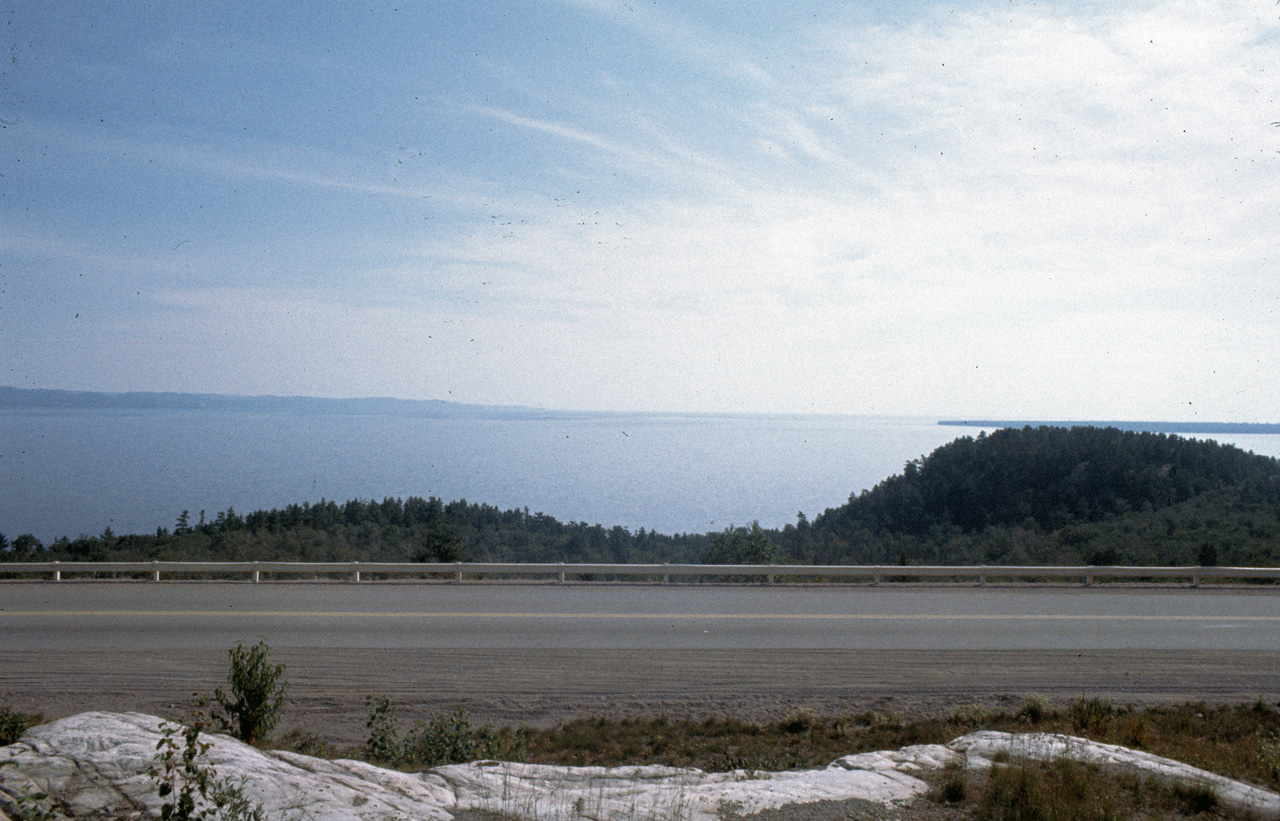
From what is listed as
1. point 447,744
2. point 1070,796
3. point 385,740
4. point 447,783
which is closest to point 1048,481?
point 1070,796

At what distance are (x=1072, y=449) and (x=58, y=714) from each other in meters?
76.3

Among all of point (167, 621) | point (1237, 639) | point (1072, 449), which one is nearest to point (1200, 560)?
point (1237, 639)

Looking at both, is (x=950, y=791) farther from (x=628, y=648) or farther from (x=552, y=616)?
(x=552, y=616)

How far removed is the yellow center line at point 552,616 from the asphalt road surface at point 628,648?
0.09 meters

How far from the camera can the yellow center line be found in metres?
14.0

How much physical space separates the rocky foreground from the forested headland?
83.0 ft

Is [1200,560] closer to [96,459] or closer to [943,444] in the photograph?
[943,444]

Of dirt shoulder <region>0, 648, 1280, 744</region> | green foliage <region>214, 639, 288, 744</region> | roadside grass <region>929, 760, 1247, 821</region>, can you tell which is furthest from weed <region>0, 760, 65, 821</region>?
roadside grass <region>929, 760, 1247, 821</region>

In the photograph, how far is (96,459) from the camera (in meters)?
77.7

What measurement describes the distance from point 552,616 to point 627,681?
166 inches

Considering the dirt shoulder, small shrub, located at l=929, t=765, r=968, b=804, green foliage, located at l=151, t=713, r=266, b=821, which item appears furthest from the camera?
the dirt shoulder

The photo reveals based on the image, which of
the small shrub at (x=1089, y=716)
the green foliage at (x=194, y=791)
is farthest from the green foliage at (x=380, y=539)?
the green foliage at (x=194, y=791)

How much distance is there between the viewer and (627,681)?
1017 cm

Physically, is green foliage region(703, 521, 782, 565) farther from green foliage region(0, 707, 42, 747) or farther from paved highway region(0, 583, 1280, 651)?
green foliage region(0, 707, 42, 747)
